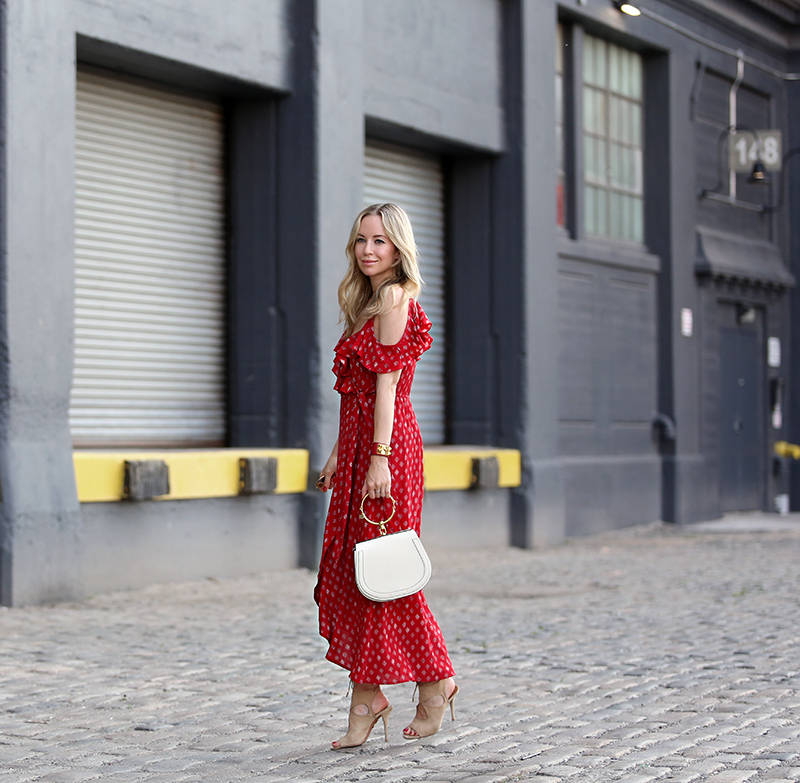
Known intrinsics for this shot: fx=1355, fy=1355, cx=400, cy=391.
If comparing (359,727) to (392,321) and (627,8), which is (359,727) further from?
(627,8)

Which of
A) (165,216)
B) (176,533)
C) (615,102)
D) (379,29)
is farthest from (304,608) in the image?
(615,102)

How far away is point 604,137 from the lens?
14.5m

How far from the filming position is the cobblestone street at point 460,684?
4316 mm

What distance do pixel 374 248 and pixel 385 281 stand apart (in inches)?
4.9

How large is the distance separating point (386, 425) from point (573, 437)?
29.8 feet

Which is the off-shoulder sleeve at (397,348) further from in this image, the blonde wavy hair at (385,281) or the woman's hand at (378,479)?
the woman's hand at (378,479)

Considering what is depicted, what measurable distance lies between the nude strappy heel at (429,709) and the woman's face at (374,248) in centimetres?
143

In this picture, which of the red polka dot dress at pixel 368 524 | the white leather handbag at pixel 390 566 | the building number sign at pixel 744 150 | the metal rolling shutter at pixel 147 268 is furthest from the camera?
the building number sign at pixel 744 150

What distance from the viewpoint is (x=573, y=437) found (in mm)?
13508

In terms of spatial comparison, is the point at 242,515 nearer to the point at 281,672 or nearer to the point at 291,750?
the point at 281,672

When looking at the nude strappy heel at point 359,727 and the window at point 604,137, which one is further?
the window at point 604,137

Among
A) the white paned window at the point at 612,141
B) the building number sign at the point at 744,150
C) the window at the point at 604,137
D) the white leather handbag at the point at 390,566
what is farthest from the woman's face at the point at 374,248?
the building number sign at the point at 744,150

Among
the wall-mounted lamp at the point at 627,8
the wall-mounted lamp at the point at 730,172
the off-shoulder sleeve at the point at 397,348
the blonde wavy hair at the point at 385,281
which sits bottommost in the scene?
the off-shoulder sleeve at the point at 397,348

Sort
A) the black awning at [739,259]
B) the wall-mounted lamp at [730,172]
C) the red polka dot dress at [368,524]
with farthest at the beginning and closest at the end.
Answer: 1. the wall-mounted lamp at [730,172]
2. the black awning at [739,259]
3. the red polka dot dress at [368,524]
